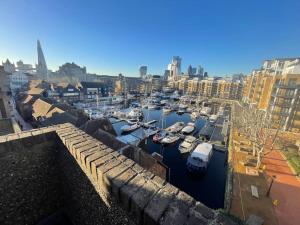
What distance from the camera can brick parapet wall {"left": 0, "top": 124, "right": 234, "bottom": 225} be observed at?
1771mm

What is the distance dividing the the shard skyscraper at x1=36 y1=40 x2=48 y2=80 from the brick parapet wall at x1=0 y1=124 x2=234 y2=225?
139 m

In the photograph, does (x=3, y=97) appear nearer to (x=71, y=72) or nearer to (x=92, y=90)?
(x=92, y=90)

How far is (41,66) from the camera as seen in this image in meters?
118

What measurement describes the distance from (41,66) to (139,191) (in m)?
150

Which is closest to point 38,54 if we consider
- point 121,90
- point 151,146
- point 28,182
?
point 121,90

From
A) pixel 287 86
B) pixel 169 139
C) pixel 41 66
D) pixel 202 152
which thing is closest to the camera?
pixel 202 152

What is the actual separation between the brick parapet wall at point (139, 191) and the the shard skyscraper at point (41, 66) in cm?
13856

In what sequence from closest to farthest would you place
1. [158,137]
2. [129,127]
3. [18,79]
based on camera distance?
[158,137]
[129,127]
[18,79]

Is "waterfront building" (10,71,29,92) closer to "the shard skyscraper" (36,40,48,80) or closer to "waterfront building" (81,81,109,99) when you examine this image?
"the shard skyscraper" (36,40,48,80)

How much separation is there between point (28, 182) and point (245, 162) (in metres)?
21.8

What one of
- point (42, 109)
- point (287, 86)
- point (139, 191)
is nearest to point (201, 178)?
point (139, 191)

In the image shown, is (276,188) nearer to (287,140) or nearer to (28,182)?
(287,140)

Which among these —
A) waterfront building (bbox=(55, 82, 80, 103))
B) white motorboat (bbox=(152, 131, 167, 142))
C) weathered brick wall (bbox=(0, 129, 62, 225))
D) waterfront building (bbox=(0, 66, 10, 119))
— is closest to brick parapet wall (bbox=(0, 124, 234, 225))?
weathered brick wall (bbox=(0, 129, 62, 225))

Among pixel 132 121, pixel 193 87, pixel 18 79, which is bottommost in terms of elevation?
pixel 132 121
